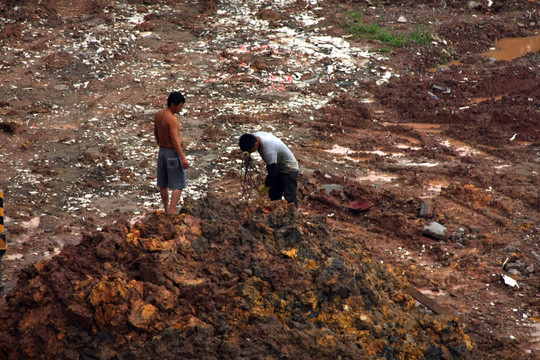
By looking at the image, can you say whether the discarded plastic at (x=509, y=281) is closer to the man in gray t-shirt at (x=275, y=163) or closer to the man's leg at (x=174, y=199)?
the man in gray t-shirt at (x=275, y=163)

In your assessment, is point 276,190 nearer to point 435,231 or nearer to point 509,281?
point 435,231

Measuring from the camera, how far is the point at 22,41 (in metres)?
13.4

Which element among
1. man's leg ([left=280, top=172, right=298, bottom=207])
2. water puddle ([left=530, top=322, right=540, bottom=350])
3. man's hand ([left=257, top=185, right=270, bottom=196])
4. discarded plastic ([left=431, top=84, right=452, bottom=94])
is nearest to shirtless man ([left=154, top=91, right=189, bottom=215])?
man's hand ([left=257, top=185, right=270, bottom=196])

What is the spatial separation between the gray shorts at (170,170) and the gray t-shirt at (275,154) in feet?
3.24

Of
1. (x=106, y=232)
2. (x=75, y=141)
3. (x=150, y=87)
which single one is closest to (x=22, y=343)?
(x=106, y=232)

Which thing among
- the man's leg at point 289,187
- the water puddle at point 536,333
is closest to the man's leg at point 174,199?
the man's leg at point 289,187

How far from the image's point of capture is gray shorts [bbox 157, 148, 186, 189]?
6797 mm

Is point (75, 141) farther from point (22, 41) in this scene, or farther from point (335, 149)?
point (22, 41)

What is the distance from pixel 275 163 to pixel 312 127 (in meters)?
4.09

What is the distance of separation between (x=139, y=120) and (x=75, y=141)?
1317mm

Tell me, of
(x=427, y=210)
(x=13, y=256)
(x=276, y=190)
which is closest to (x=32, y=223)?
(x=13, y=256)

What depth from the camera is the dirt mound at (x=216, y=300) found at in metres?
4.23

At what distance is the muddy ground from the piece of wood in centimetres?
34

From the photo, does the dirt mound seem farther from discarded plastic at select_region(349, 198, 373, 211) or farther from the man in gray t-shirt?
discarded plastic at select_region(349, 198, 373, 211)
